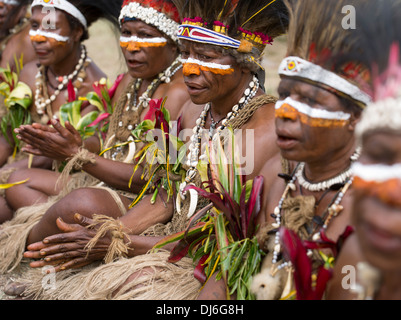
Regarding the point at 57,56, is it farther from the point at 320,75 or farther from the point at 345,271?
the point at 345,271

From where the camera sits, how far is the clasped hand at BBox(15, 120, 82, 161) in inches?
163

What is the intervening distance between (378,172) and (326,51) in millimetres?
827

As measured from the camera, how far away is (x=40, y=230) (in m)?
3.96

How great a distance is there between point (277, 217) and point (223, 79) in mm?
1000

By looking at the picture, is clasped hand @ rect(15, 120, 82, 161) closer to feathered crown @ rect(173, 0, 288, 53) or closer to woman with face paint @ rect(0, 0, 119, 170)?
woman with face paint @ rect(0, 0, 119, 170)

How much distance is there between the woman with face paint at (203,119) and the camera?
336cm

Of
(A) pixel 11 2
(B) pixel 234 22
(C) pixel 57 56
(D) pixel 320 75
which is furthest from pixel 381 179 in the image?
(A) pixel 11 2

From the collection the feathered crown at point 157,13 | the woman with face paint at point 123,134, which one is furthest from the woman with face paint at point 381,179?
the feathered crown at point 157,13

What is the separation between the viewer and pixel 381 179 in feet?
6.15

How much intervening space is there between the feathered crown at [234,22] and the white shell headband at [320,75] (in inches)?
33.8

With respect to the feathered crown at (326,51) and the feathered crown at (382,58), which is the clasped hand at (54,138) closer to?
the feathered crown at (326,51)

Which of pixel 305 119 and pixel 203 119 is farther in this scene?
pixel 203 119

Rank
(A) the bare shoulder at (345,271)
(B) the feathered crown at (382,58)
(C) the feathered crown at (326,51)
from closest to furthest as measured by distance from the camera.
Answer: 1. (B) the feathered crown at (382,58)
2. (A) the bare shoulder at (345,271)
3. (C) the feathered crown at (326,51)
